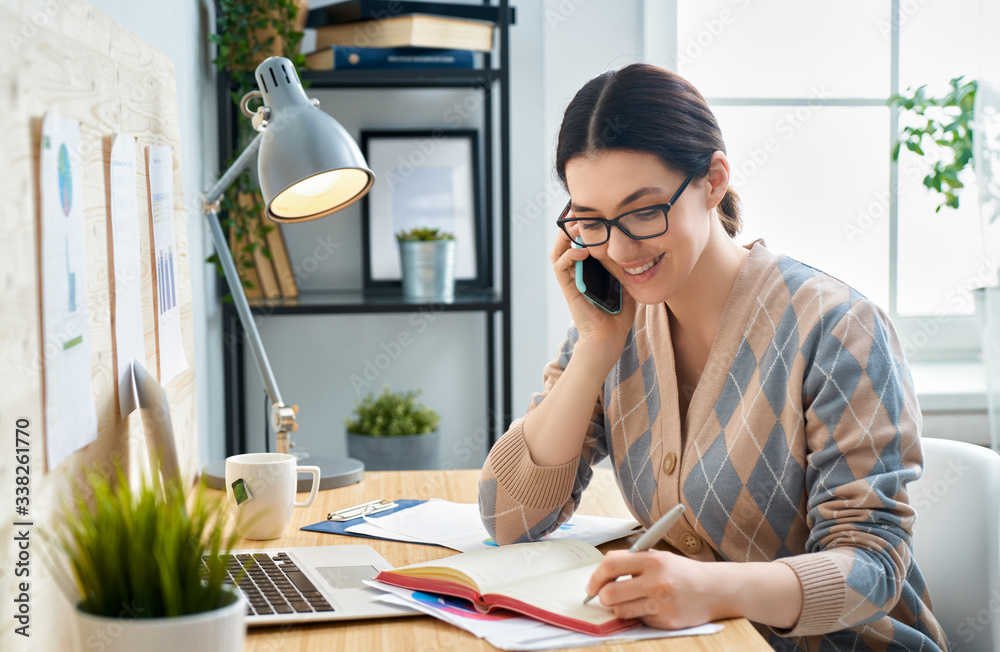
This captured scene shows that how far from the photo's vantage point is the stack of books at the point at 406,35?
2.04 m

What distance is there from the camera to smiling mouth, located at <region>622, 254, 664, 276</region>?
1.07 m

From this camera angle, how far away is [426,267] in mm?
2162

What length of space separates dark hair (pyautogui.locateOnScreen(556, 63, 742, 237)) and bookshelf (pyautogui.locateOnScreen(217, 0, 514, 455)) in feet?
3.20

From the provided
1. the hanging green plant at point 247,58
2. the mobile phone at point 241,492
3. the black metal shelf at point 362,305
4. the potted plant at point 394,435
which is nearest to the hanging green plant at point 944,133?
the black metal shelf at point 362,305

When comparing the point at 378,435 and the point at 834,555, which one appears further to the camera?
the point at 378,435

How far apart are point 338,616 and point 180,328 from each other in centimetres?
70

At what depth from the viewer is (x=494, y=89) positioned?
234 cm

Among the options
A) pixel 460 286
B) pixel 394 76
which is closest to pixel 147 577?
pixel 394 76

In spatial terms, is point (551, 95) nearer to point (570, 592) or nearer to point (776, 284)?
point (776, 284)

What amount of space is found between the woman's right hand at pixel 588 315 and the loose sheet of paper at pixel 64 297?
0.61 meters

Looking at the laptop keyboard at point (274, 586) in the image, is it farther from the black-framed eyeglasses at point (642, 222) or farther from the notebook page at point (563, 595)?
the black-framed eyeglasses at point (642, 222)

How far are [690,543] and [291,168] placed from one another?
75cm

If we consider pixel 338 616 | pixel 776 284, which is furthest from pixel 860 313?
pixel 338 616

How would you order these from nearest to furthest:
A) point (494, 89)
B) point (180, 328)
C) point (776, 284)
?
point (776, 284)
point (180, 328)
point (494, 89)
